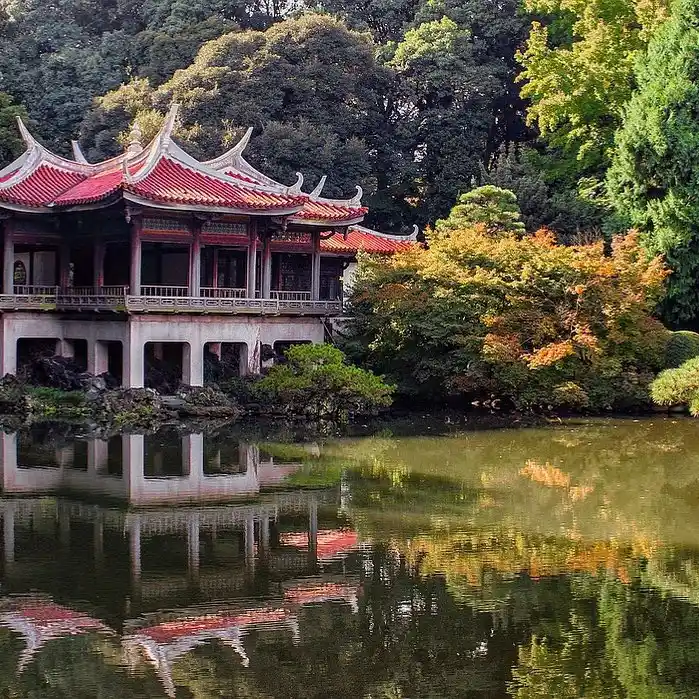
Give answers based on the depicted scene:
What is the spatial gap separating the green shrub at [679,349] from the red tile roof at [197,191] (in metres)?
9.04

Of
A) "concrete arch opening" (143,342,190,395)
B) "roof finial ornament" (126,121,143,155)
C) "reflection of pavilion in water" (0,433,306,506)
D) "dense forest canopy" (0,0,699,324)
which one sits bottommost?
"reflection of pavilion in water" (0,433,306,506)

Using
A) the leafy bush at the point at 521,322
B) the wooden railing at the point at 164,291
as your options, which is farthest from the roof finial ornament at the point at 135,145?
the leafy bush at the point at 521,322

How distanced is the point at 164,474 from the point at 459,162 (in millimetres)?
26676

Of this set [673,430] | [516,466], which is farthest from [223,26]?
[516,466]

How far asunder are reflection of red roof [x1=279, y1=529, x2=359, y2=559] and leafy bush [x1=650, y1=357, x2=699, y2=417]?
15057mm

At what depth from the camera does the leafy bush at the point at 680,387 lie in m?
26.8

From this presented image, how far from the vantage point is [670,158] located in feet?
104

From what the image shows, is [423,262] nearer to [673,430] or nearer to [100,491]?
[673,430]

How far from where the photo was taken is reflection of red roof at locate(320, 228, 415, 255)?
31953 millimetres

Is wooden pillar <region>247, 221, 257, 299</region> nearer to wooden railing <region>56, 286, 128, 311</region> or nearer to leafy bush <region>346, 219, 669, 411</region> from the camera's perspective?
leafy bush <region>346, 219, 669, 411</region>

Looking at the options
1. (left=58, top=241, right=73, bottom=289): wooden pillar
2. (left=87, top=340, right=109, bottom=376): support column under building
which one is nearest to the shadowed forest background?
(left=58, top=241, right=73, bottom=289): wooden pillar

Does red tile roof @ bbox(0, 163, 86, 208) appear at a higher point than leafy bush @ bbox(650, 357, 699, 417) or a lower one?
higher

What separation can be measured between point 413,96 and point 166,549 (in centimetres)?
3255

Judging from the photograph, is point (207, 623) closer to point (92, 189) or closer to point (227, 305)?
point (227, 305)
